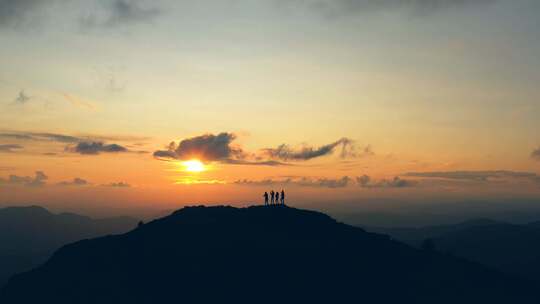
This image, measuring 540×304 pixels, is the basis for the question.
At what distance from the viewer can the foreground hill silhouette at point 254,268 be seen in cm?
12025

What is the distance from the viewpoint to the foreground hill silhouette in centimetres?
12025

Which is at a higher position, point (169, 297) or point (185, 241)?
point (185, 241)

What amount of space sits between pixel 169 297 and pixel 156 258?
1706cm

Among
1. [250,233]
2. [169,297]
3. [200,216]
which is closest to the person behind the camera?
[169,297]

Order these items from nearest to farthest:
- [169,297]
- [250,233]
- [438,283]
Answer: [169,297]
[438,283]
[250,233]

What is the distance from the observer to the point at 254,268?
4946 inches

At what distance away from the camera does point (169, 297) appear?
117 meters

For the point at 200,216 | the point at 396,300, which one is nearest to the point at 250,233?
the point at 200,216

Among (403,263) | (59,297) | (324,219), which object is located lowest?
(59,297)

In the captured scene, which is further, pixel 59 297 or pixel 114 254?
pixel 114 254

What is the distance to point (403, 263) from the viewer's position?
138m

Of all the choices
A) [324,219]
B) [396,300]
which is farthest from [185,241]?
[396,300]

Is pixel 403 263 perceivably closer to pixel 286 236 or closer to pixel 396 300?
pixel 396 300

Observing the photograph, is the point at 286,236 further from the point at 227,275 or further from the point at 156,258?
the point at 156,258
